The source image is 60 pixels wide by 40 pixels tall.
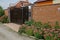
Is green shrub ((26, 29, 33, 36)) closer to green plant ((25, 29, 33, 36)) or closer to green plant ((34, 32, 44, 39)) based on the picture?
green plant ((25, 29, 33, 36))

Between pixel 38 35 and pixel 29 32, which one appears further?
pixel 29 32

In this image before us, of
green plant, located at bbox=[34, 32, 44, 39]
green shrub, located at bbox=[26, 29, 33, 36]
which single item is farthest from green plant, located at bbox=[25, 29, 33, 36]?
green plant, located at bbox=[34, 32, 44, 39]

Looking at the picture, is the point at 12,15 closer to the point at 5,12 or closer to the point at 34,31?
the point at 5,12

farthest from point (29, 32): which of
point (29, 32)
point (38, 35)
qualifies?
point (38, 35)

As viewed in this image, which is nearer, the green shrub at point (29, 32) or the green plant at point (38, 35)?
the green plant at point (38, 35)

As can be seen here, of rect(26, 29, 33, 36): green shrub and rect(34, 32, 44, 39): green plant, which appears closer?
rect(34, 32, 44, 39): green plant

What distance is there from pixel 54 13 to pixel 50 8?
0.86 metres

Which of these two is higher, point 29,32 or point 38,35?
point 38,35

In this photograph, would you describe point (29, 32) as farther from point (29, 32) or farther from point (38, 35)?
point (38, 35)

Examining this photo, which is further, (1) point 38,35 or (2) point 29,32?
(2) point 29,32

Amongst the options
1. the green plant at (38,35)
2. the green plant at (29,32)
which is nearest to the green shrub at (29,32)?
the green plant at (29,32)

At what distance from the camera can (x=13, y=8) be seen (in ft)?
107

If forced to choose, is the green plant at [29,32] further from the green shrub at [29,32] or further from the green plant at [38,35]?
the green plant at [38,35]

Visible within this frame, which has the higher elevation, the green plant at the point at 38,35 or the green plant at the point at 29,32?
the green plant at the point at 38,35
